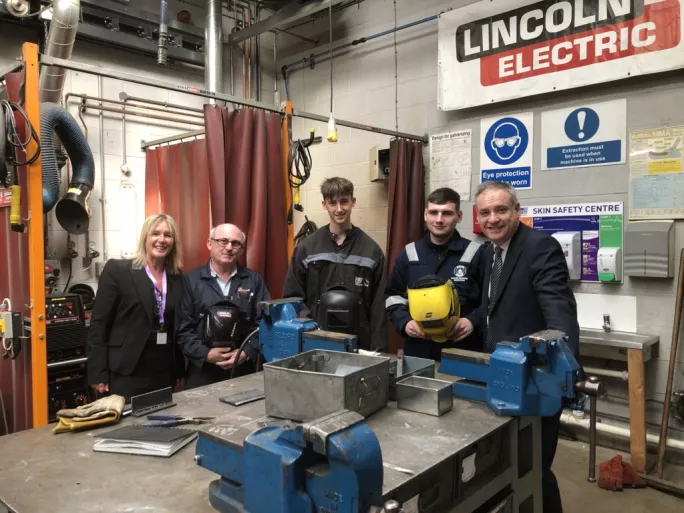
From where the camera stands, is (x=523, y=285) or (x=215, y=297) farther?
(x=215, y=297)

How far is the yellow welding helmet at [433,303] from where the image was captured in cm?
170

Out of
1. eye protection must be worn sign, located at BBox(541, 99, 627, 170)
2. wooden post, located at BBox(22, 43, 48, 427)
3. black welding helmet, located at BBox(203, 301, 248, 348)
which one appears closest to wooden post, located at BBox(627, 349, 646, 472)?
eye protection must be worn sign, located at BBox(541, 99, 627, 170)

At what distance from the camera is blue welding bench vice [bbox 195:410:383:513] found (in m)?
0.77

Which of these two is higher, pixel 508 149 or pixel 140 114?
pixel 140 114

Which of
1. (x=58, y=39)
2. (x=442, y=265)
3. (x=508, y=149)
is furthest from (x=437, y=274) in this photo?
(x=58, y=39)

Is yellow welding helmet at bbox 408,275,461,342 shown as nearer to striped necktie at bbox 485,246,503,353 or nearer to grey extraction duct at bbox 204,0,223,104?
striped necktie at bbox 485,246,503,353

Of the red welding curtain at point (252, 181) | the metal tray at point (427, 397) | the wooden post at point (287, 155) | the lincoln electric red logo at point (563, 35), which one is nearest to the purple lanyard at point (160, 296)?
the red welding curtain at point (252, 181)

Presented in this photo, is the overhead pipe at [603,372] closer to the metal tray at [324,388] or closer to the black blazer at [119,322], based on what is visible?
the metal tray at [324,388]

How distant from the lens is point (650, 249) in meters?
2.62

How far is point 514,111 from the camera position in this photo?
10.4 ft

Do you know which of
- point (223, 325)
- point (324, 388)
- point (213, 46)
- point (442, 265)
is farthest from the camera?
point (213, 46)

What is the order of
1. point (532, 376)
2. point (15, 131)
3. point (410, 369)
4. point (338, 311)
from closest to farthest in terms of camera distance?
point (532, 376) < point (410, 369) < point (15, 131) < point (338, 311)

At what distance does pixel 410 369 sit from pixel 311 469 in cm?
71

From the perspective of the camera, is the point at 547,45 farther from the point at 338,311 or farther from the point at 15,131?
the point at 15,131
